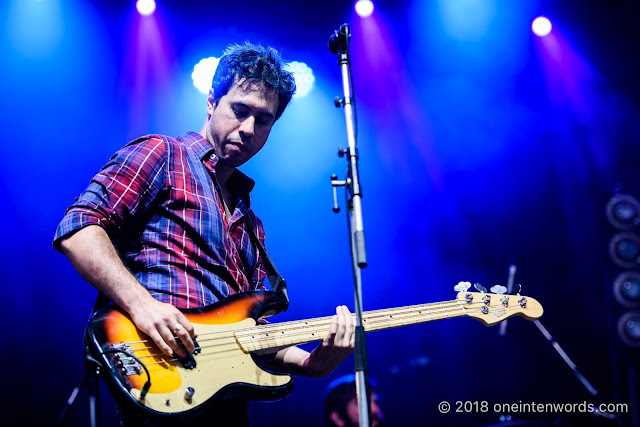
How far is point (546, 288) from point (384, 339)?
2.08 meters

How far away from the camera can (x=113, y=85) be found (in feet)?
18.8

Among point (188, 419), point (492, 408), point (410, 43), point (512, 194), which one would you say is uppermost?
point (410, 43)

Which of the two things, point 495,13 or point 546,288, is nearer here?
point 546,288

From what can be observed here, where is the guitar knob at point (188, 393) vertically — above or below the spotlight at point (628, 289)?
below

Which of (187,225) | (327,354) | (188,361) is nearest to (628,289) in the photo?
(327,354)

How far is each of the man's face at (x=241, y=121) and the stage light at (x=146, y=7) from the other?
3.73 meters

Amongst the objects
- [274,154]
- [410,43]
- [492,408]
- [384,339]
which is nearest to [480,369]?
[492,408]

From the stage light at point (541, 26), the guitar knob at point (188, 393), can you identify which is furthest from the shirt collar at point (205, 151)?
the stage light at point (541, 26)

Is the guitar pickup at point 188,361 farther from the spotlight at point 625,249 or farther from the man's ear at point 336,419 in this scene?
the spotlight at point 625,249

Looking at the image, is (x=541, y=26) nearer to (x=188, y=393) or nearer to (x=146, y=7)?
(x=146, y=7)

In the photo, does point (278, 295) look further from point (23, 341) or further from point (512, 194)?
point (512, 194)

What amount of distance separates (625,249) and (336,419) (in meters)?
3.82

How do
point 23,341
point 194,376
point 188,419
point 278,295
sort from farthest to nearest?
point 23,341 < point 278,295 < point 194,376 < point 188,419

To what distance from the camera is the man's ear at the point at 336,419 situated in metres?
4.79
